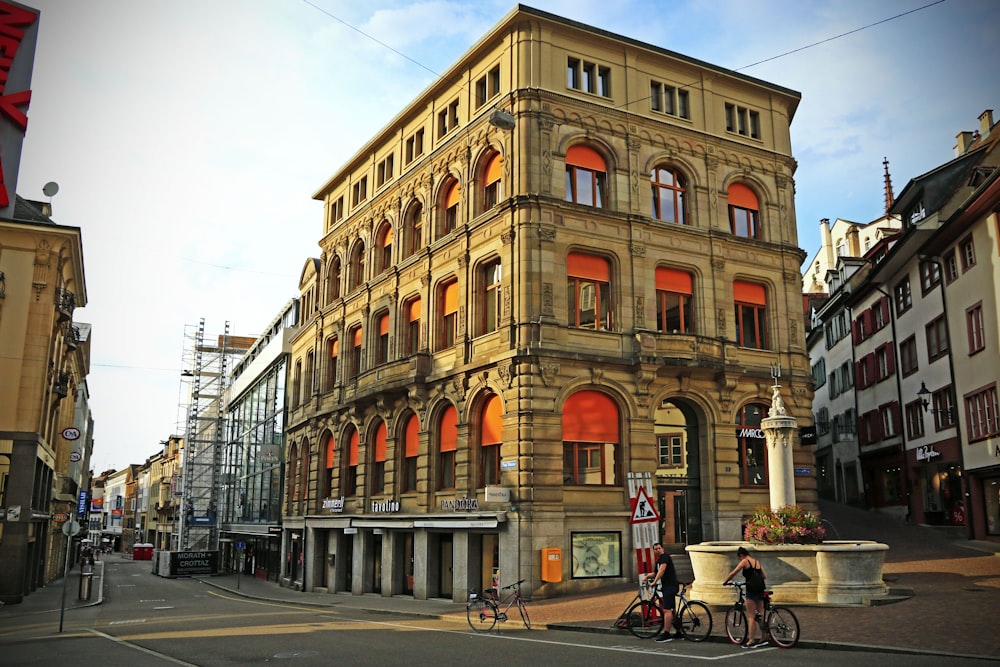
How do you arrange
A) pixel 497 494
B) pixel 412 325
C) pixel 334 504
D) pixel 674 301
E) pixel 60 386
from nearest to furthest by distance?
pixel 497 494, pixel 674 301, pixel 412 325, pixel 334 504, pixel 60 386

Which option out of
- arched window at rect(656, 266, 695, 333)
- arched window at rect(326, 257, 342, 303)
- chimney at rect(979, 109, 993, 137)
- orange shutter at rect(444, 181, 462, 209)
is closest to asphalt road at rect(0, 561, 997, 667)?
arched window at rect(656, 266, 695, 333)

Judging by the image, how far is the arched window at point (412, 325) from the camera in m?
37.2

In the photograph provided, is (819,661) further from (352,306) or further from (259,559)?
(259,559)

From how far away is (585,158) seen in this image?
31.5 meters

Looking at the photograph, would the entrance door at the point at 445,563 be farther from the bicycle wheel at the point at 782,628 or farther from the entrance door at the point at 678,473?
the bicycle wheel at the point at 782,628

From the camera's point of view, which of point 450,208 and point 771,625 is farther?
point 450,208

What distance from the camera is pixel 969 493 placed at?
33.7 m

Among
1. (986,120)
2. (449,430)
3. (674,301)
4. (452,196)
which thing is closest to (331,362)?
(452,196)

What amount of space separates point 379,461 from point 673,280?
50.7 ft

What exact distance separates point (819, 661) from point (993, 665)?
244cm

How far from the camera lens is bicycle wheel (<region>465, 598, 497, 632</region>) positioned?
2095 cm

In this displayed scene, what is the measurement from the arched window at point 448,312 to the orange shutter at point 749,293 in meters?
11.0

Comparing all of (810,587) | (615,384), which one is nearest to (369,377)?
(615,384)

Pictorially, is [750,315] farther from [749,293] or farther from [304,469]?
[304,469]
